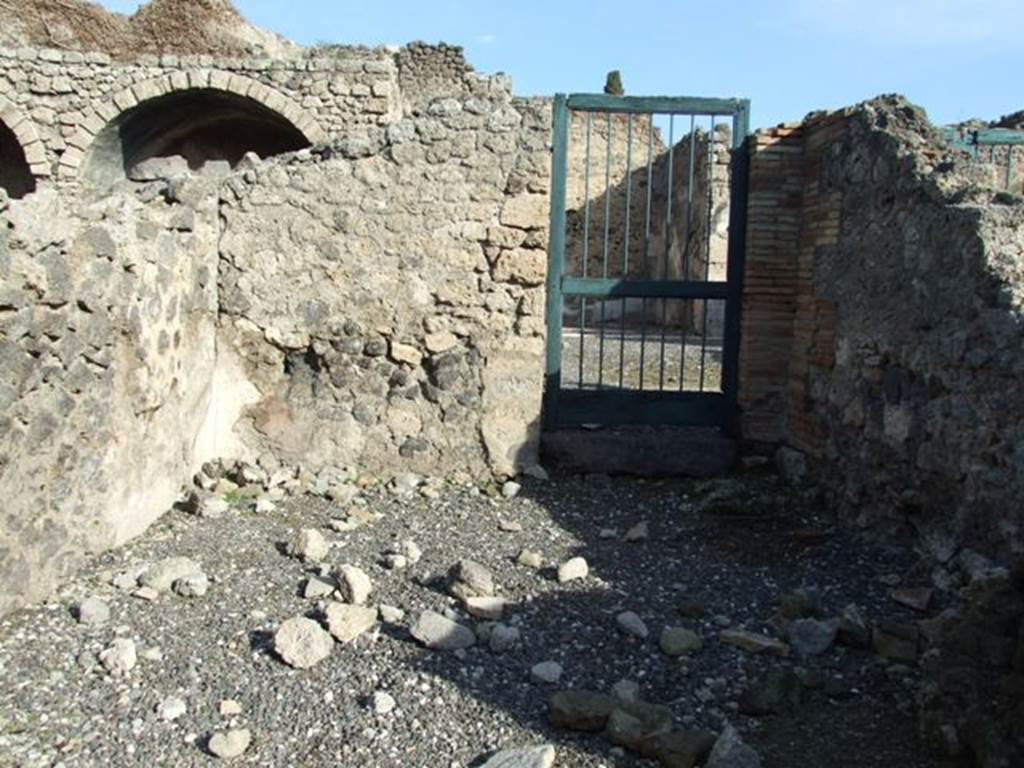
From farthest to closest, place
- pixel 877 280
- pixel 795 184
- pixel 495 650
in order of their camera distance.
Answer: pixel 795 184 < pixel 877 280 < pixel 495 650

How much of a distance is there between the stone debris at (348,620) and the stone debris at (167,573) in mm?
772

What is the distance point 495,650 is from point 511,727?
1.64 ft

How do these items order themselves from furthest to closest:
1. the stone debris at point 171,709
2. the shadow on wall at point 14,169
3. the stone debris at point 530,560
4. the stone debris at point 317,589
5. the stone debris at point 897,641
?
the shadow on wall at point 14,169, the stone debris at point 530,560, the stone debris at point 317,589, the stone debris at point 897,641, the stone debris at point 171,709

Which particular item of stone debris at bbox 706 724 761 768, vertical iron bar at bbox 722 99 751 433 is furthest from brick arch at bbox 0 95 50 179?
stone debris at bbox 706 724 761 768

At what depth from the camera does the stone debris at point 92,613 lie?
332 cm

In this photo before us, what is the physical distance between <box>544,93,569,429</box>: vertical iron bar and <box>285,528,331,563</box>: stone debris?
194 cm

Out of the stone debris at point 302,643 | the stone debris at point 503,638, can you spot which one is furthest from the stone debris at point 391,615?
the stone debris at point 503,638

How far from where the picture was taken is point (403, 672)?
308 cm

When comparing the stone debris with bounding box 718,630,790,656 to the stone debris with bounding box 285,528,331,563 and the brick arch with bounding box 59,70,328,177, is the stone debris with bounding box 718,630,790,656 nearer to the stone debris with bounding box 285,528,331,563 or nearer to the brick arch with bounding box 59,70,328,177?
the stone debris with bounding box 285,528,331,563

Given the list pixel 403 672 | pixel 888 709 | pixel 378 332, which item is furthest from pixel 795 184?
pixel 403 672

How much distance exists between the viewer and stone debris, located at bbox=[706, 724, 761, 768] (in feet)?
8.32

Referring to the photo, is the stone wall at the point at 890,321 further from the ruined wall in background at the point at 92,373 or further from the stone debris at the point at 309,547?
the ruined wall in background at the point at 92,373

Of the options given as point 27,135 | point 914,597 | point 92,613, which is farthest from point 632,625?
point 27,135

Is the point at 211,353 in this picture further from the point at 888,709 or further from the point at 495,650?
the point at 888,709
